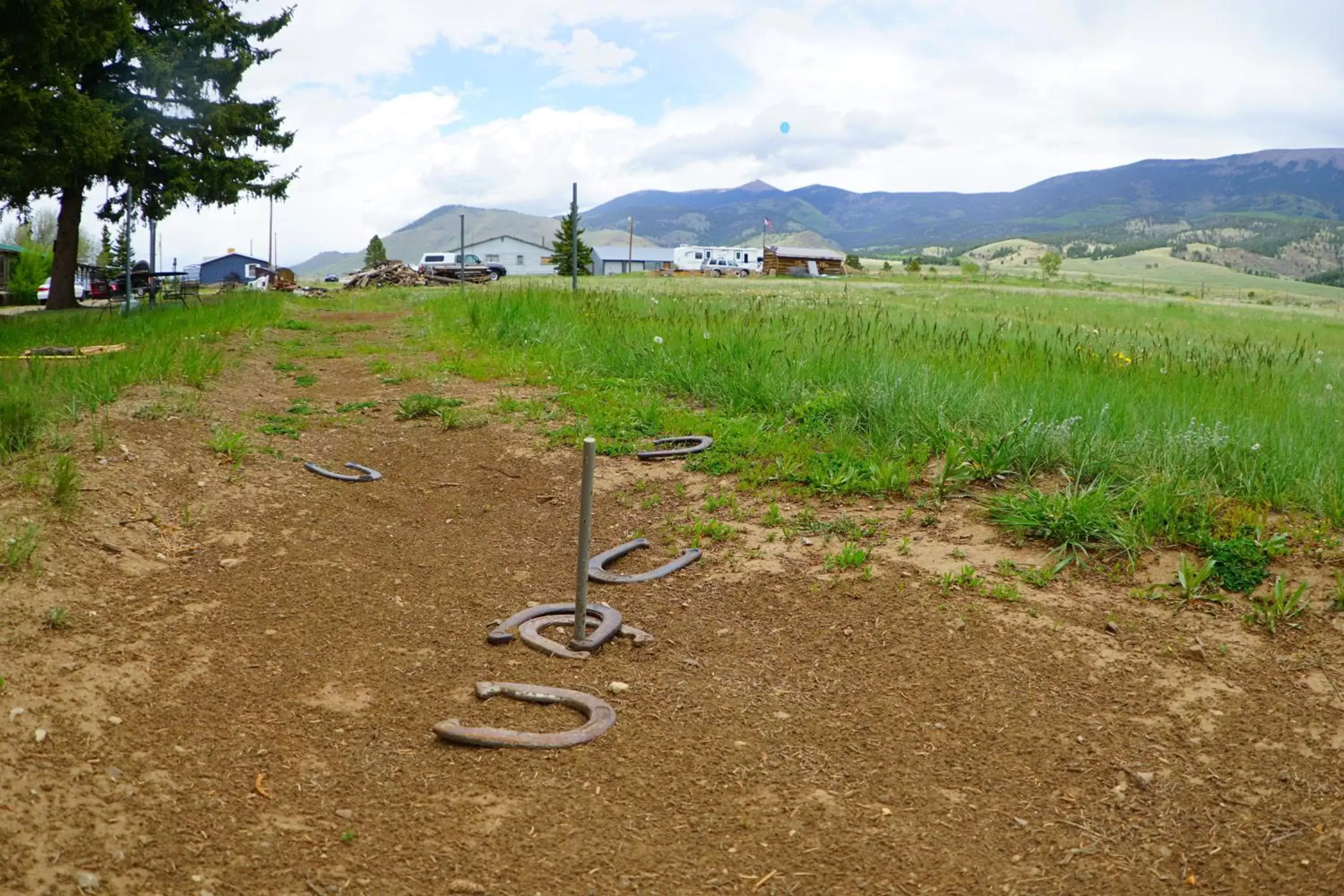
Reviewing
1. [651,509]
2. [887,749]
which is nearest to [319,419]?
[651,509]

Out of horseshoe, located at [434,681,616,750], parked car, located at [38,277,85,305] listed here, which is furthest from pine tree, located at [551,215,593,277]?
horseshoe, located at [434,681,616,750]

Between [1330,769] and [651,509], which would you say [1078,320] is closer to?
[651,509]

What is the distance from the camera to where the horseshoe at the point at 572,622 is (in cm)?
423

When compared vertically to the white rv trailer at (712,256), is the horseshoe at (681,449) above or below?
below

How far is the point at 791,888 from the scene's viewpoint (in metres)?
2.76

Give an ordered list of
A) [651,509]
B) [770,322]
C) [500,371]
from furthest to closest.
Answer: [770,322]
[500,371]
[651,509]

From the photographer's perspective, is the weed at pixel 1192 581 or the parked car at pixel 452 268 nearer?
the weed at pixel 1192 581

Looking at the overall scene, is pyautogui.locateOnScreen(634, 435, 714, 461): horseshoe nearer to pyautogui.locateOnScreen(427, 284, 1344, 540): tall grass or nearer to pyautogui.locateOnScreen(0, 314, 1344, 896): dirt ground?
pyautogui.locateOnScreen(427, 284, 1344, 540): tall grass

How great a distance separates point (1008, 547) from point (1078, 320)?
14004 millimetres

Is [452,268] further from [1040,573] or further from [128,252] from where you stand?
[1040,573]

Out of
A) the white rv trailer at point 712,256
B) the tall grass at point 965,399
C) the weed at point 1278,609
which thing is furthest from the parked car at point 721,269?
the weed at point 1278,609

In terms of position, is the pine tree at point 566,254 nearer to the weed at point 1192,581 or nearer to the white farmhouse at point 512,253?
the white farmhouse at point 512,253

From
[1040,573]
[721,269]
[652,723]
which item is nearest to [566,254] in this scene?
[721,269]

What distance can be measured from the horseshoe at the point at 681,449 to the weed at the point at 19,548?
380 centimetres
